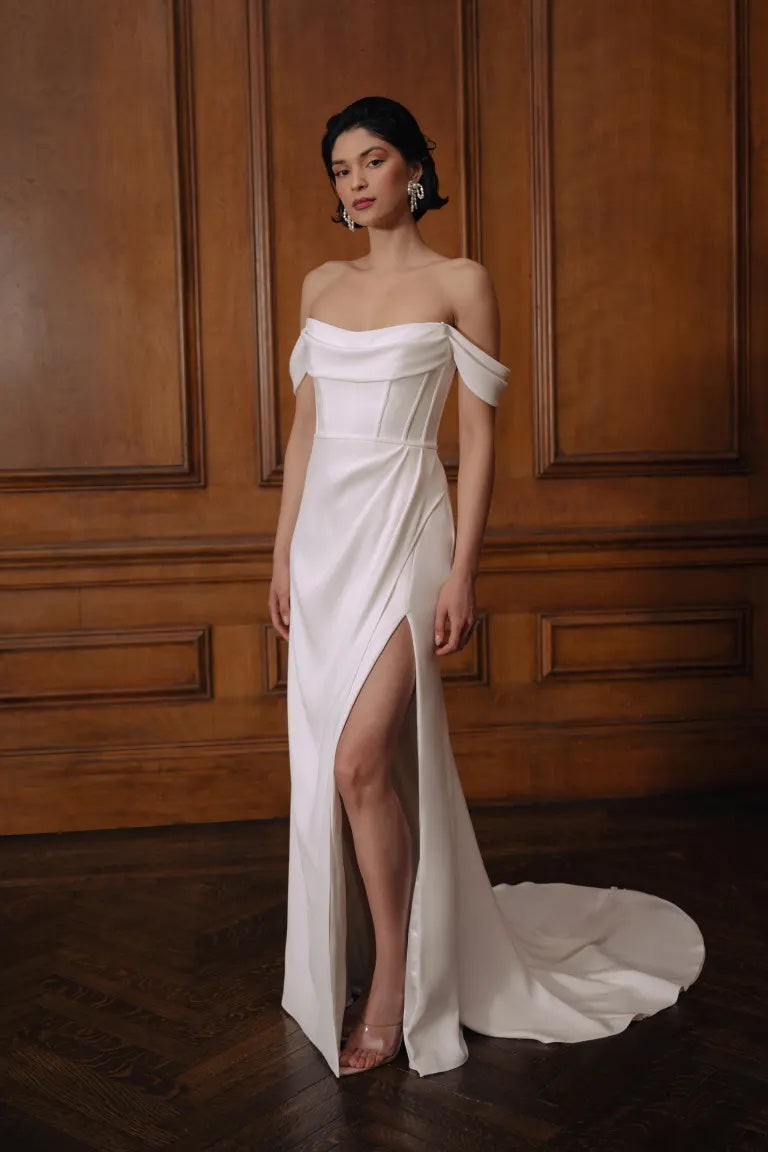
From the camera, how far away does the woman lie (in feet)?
7.33

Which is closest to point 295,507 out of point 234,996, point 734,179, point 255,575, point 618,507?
point 234,996

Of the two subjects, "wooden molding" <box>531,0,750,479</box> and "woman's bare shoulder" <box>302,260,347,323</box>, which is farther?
"wooden molding" <box>531,0,750,479</box>

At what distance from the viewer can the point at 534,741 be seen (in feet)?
13.3

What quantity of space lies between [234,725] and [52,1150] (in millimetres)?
2048

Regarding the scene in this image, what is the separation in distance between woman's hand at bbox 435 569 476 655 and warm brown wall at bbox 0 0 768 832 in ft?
5.47

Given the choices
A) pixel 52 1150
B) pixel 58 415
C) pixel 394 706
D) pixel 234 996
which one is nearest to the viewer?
pixel 52 1150

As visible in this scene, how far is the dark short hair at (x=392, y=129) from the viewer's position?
2240 mm

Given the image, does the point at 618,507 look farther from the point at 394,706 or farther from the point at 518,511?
the point at 394,706

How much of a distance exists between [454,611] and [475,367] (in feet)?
1.63

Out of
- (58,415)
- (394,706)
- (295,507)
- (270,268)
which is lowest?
(394,706)

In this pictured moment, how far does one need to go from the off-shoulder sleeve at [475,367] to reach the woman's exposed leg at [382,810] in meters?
0.50

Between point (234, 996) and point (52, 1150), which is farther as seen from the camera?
point (234, 996)

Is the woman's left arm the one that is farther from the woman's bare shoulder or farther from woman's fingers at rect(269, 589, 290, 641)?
woman's fingers at rect(269, 589, 290, 641)

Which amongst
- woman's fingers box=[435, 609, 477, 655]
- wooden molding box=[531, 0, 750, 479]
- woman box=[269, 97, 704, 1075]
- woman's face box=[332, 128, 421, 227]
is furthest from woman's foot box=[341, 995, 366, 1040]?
wooden molding box=[531, 0, 750, 479]
